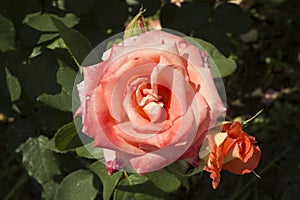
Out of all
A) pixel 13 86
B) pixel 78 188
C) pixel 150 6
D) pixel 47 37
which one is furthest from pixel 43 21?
pixel 78 188

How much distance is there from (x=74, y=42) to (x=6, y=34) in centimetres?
28

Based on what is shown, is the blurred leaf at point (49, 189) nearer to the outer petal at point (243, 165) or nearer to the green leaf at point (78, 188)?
the green leaf at point (78, 188)

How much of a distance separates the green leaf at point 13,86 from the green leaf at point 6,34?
0.17ft

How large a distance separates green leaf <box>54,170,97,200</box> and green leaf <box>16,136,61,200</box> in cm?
13

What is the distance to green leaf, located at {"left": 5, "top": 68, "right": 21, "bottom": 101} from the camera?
4.15 feet

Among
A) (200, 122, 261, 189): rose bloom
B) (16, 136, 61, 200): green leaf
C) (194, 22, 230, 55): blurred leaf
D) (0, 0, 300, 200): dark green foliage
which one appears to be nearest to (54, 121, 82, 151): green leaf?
(0, 0, 300, 200): dark green foliage

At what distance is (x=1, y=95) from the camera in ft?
4.65

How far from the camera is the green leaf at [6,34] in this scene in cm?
124

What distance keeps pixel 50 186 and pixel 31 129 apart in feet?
0.48

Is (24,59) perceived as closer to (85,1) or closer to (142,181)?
(85,1)

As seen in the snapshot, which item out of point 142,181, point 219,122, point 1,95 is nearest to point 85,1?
point 1,95

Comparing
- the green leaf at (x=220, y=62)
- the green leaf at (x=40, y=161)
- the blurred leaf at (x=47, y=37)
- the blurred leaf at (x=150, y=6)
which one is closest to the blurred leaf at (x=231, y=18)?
the blurred leaf at (x=150, y=6)

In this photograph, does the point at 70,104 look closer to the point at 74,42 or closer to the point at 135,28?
the point at 74,42

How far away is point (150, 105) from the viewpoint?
0.81m
